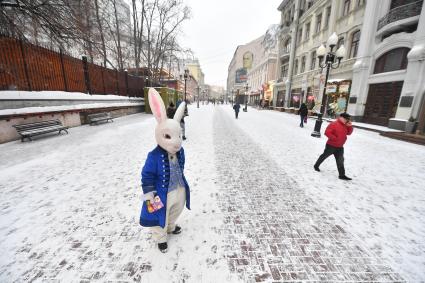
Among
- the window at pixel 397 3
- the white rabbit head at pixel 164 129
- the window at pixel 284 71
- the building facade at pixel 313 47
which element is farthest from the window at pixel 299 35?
the white rabbit head at pixel 164 129

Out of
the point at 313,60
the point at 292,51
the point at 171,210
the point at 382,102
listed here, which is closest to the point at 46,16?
the point at 171,210

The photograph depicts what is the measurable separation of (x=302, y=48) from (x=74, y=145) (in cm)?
2711

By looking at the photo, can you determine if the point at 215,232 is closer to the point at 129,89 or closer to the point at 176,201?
the point at 176,201

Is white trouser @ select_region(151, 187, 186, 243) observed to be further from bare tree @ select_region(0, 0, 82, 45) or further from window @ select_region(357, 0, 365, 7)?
window @ select_region(357, 0, 365, 7)

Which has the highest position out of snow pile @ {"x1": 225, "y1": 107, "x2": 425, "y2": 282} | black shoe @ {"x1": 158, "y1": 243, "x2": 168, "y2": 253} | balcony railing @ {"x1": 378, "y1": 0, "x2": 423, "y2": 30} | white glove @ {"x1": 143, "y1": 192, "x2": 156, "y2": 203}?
balcony railing @ {"x1": 378, "y1": 0, "x2": 423, "y2": 30}

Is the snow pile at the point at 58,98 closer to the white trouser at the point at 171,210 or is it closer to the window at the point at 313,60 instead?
the white trouser at the point at 171,210

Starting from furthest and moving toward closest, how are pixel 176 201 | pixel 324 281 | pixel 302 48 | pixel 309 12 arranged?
pixel 302 48
pixel 309 12
pixel 176 201
pixel 324 281

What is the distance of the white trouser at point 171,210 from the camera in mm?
2125

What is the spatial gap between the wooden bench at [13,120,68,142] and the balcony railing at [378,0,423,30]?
2015 centimetres

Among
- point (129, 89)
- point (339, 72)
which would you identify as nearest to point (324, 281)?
point (129, 89)

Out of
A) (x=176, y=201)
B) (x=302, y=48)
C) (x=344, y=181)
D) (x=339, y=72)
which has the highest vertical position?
(x=302, y=48)

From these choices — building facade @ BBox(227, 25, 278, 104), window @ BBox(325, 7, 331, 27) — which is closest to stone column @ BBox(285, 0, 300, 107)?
building facade @ BBox(227, 25, 278, 104)

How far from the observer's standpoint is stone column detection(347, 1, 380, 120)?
13.7 meters

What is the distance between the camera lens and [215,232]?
259 centimetres
